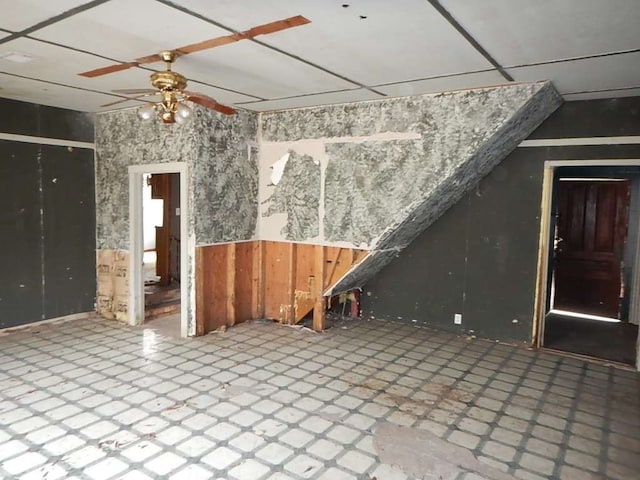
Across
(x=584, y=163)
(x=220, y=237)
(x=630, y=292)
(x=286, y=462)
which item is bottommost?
(x=286, y=462)

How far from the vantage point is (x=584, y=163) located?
4.21 meters

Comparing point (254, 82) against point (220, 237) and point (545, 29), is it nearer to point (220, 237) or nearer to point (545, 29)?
point (220, 237)

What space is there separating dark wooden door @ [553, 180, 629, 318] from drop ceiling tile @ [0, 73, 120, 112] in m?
6.25

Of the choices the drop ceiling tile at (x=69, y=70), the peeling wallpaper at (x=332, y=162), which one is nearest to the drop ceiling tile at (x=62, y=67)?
the drop ceiling tile at (x=69, y=70)

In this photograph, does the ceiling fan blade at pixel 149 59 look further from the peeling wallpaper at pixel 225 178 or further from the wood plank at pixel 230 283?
the wood plank at pixel 230 283

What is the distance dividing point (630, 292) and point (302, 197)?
14.4 feet

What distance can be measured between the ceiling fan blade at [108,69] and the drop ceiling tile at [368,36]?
47.8 inches

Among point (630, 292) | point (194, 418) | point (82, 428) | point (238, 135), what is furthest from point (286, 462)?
point (630, 292)

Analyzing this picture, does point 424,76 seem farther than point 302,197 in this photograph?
No

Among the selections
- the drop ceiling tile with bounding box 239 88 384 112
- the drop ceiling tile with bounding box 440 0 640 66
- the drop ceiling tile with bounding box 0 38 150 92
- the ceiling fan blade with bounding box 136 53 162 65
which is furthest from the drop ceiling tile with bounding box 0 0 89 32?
the drop ceiling tile with bounding box 239 88 384 112

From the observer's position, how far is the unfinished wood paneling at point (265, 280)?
4.78 metres

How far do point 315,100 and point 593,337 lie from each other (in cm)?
405

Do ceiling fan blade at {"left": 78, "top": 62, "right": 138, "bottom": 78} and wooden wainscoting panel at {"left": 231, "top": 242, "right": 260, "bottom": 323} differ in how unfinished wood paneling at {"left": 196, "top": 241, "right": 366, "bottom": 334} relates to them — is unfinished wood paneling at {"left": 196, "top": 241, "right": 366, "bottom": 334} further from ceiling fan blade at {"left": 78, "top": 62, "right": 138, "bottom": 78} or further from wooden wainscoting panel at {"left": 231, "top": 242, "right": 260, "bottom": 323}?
ceiling fan blade at {"left": 78, "top": 62, "right": 138, "bottom": 78}

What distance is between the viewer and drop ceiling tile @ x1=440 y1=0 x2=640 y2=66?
2.13 meters
